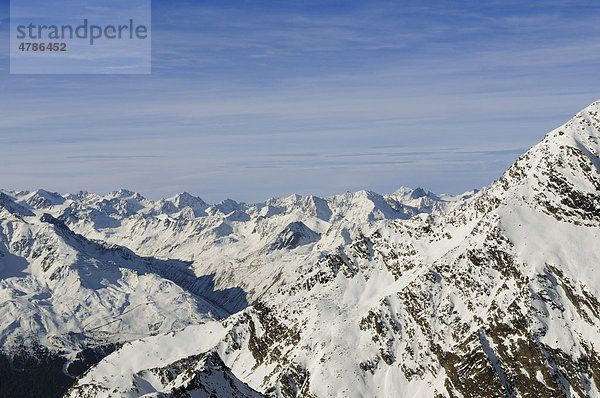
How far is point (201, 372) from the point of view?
155625mm

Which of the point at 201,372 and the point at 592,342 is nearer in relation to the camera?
the point at 201,372

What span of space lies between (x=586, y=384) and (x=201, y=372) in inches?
5082

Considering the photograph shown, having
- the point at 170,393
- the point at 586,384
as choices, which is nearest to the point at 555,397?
the point at 586,384

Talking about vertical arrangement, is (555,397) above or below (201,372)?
below

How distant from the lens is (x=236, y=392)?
160 metres

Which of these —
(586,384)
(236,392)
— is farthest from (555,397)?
(236,392)

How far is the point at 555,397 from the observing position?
655 feet

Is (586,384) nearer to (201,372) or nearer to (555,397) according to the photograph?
(555,397)

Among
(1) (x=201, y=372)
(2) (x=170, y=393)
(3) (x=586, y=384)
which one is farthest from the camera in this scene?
(3) (x=586, y=384)

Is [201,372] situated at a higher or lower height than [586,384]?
higher

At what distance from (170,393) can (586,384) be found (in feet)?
454

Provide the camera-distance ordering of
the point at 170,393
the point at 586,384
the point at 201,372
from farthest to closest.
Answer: the point at 586,384 < the point at 201,372 < the point at 170,393

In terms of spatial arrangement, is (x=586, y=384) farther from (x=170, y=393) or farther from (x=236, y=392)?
(x=170, y=393)

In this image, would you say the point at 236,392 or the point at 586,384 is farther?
the point at 586,384
